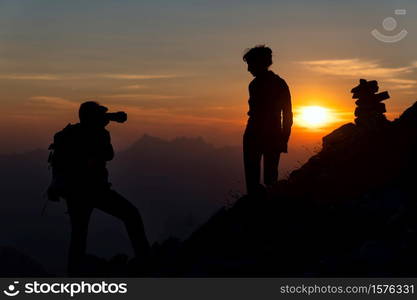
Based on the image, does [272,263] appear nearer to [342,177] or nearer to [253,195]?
[253,195]

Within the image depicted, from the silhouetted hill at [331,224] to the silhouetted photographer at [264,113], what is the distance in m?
1.28

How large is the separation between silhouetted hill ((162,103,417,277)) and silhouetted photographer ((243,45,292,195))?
1285 mm

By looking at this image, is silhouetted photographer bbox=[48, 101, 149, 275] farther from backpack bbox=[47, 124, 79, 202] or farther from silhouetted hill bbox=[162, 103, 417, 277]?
silhouetted hill bbox=[162, 103, 417, 277]

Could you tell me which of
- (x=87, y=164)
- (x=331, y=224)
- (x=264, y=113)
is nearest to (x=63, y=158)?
(x=87, y=164)

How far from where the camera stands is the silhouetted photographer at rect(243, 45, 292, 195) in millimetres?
13688

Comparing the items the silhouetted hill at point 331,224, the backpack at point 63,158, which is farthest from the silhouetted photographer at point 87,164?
the silhouetted hill at point 331,224

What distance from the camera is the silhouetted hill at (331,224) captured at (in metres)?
11.6

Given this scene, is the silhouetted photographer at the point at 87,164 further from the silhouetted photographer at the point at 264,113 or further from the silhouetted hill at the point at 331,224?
the silhouetted photographer at the point at 264,113

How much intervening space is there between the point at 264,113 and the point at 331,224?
2.80 meters

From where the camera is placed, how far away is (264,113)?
13.7 metres

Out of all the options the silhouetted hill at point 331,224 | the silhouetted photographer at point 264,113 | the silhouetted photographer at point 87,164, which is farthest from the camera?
the silhouetted photographer at point 264,113

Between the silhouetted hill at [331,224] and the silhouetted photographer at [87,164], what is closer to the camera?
the silhouetted hill at [331,224]

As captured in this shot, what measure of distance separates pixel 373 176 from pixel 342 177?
34.0 inches

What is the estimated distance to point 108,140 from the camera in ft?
40.1
